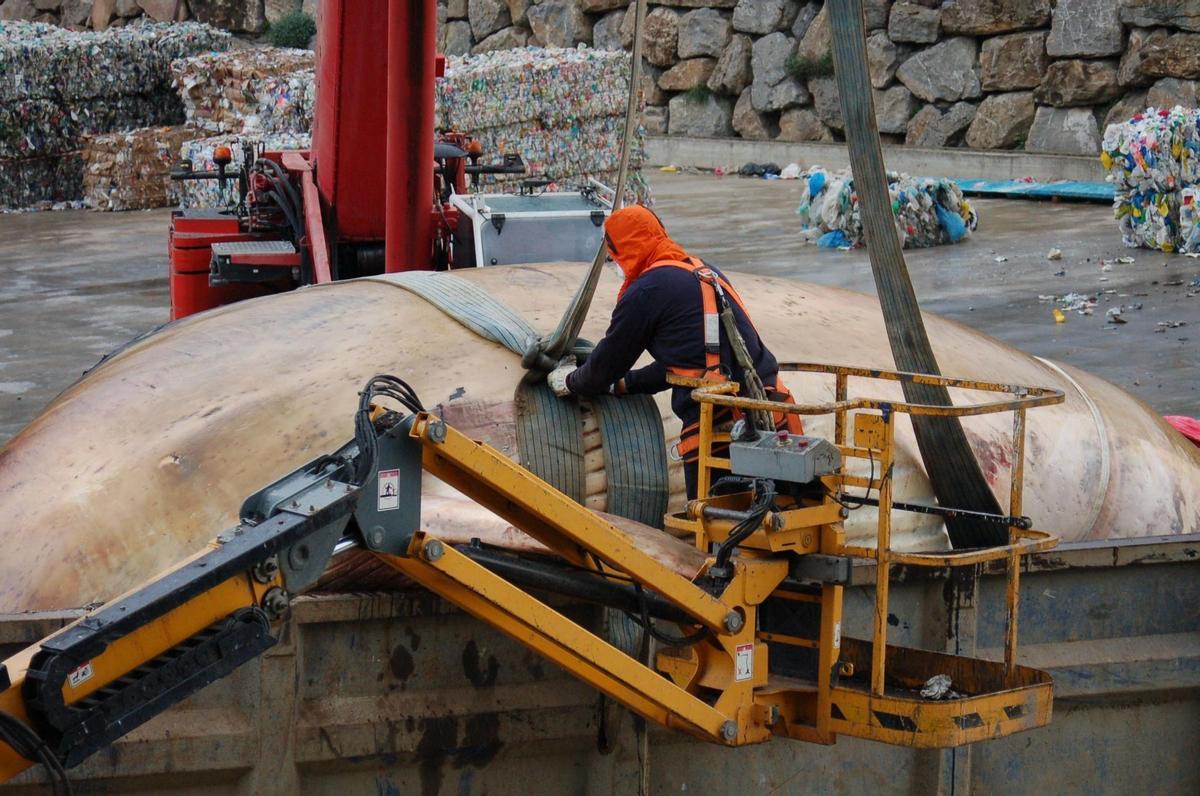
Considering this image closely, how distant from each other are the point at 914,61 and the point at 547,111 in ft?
32.3

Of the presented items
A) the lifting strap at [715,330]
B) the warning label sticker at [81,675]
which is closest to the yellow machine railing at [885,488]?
the lifting strap at [715,330]

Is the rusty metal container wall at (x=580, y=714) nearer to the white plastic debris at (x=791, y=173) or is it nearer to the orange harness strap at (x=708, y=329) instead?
the orange harness strap at (x=708, y=329)

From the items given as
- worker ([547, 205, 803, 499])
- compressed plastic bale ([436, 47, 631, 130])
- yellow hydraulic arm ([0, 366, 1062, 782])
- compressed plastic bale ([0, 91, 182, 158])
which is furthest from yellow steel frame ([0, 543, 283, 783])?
compressed plastic bale ([0, 91, 182, 158])

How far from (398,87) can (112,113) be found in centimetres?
1681

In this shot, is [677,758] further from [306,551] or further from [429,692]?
[306,551]

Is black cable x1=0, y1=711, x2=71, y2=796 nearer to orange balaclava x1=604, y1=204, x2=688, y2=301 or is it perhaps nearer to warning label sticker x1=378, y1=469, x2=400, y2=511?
warning label sticker x1=378, y1=469, x2=400, y2=511

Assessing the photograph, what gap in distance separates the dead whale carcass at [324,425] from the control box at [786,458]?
23.2 inches

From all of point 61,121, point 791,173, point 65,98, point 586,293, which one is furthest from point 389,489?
point 791,173

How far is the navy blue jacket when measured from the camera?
13.5ft

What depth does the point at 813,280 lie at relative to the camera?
1298cm

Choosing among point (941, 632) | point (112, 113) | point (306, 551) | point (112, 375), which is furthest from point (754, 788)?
point (112, 113)

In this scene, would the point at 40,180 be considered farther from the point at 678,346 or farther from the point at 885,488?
the point at 885,488

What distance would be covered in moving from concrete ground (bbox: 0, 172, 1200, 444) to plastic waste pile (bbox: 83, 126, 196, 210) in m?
0.46

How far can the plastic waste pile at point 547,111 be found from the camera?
A: 582 inches
